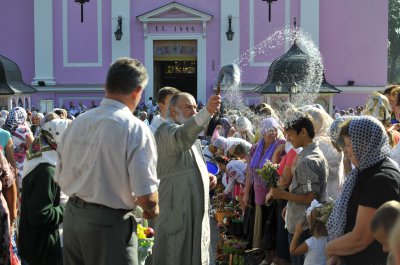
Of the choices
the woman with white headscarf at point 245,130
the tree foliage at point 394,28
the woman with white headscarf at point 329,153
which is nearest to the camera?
the woman with white headscarf at point 329,153

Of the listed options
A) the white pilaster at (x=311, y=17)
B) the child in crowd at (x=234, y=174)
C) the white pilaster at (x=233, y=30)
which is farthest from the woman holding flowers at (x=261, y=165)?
the white pilaster at (x=311, y=17)

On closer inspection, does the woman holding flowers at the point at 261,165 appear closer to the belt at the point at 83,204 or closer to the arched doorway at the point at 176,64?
the belt at the point at 83,204

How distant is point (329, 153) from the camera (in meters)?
6.45

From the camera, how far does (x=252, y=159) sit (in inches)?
329

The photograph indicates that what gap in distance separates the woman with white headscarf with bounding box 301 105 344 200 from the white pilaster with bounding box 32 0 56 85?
23.3m

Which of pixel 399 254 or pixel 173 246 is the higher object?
pixel 399 254

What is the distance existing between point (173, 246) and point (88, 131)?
1748 mm

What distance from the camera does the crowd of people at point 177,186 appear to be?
161 inches

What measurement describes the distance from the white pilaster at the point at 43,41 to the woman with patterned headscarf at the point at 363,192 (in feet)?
84.0

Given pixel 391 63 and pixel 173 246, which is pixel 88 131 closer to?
pixel 173 246

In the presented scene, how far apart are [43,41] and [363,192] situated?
85.6 ft

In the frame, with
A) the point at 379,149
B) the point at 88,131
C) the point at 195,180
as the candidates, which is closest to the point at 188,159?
the point at 195,180

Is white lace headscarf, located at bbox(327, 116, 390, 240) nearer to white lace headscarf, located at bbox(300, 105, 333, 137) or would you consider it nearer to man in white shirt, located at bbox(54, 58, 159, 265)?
man in white shirt, located at bbox(54, 58, 159, 265)

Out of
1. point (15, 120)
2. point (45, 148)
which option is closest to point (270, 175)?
point (45, 148)
